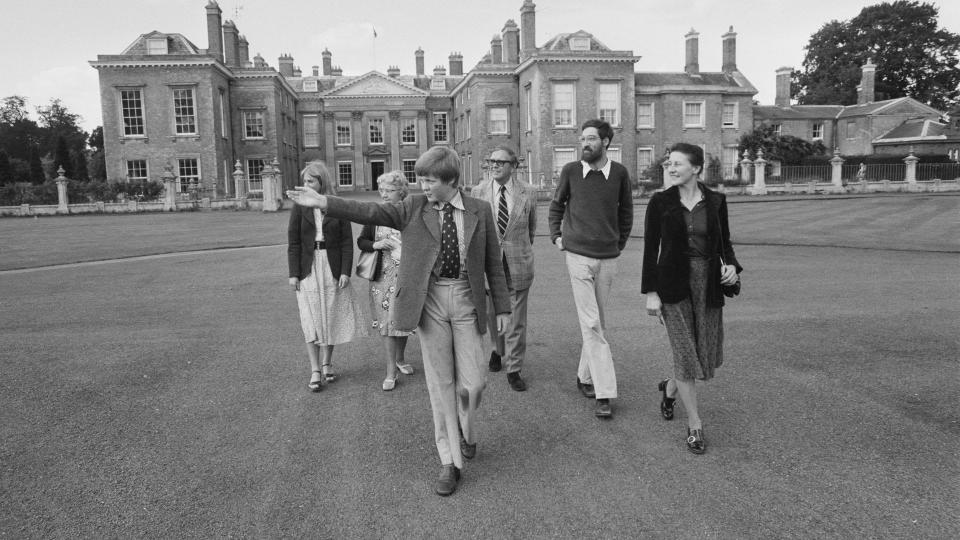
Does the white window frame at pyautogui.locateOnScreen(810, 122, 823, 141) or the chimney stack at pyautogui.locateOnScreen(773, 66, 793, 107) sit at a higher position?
the chimney stack at pyautogui.locateOnScreen(773, 66, 793, 107)

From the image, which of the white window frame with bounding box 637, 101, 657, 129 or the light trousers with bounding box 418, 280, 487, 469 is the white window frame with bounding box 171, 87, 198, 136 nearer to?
the white window frame with bounding box 637, 101, 657, 129

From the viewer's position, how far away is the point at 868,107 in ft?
177

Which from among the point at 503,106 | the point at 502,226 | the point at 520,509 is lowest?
the point at 520,509

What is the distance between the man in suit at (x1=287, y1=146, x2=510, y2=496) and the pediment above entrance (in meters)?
56.3

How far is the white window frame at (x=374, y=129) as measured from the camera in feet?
193

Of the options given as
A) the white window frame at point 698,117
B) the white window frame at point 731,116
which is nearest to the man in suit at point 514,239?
the white window frame at point 698,117

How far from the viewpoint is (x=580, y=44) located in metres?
43.1

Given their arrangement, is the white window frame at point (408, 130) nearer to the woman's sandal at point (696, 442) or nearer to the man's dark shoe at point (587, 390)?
the man's dark shoe at point (587, 390)

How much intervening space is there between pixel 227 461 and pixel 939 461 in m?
4.34

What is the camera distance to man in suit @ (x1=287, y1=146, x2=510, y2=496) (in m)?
3.93

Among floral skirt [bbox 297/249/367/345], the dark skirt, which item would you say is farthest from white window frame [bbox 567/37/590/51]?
the dark skirt

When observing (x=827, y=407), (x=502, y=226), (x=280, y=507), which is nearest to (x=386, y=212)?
(x=280, y=507)

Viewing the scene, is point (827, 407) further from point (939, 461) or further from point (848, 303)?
point (848, 303)

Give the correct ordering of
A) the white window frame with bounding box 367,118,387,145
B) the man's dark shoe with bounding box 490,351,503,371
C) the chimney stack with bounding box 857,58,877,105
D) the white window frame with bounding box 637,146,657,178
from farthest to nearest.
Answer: the white window frame with bounding box 367,118,387,145
the chimney stack with bounding box 857,58,877,105
the white window frame with bounding box 637,146,657,178
the man's dark shoe with bounding box 490,351,503,371
